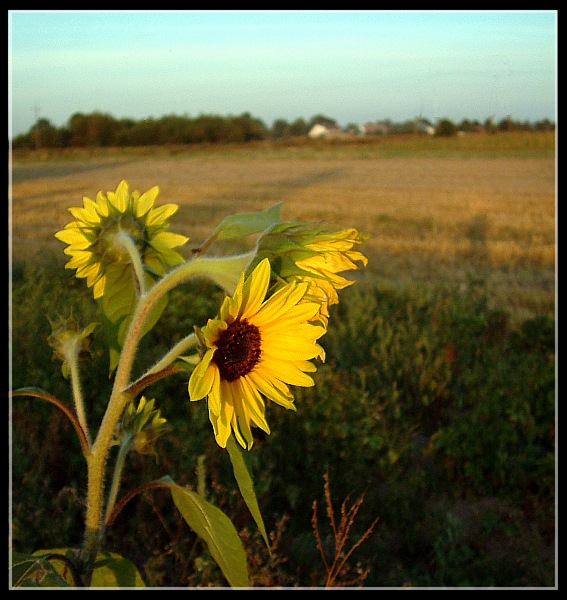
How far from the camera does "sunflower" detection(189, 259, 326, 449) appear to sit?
0.79 meters

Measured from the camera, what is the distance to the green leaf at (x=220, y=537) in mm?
902

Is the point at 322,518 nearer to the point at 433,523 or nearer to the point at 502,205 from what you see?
the point at 433,523

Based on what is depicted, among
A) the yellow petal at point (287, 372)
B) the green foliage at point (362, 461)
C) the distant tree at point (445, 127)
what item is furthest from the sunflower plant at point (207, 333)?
the distant tree at point (445, 127)

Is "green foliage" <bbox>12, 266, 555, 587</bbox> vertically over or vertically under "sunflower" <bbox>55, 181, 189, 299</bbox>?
under

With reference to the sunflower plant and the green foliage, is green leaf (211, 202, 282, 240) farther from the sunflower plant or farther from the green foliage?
the green foliage

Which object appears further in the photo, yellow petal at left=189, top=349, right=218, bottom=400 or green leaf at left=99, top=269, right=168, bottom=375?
green leaf at left=99, top=269, right=168, bottom=375

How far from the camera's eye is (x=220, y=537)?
93 centimetres

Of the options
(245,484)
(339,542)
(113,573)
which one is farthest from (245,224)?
(339,542)

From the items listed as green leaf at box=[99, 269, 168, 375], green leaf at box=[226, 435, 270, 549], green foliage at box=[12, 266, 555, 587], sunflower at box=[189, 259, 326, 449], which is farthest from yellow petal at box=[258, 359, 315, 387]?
green foliage at box=[12, 266, 555, 587]

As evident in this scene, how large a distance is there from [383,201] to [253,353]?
40.1 ft

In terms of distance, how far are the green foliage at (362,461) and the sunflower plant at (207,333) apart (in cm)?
70

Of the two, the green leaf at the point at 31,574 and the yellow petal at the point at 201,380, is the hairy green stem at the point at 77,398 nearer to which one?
the green leaf at the point at 31,574

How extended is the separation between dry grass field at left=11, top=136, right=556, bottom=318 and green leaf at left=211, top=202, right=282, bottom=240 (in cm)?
12
